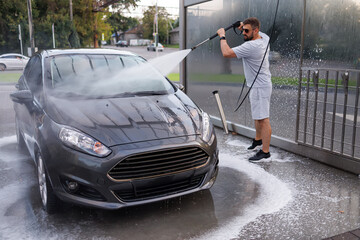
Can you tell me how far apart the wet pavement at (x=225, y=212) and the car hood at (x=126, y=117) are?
785mm

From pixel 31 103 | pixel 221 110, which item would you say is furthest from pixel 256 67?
pixel 31 103

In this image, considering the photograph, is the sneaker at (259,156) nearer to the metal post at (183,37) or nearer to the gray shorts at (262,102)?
the gray shorts at (262,102)

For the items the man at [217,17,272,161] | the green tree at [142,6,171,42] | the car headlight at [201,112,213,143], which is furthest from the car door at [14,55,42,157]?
the green tree at [142,6,171,42]

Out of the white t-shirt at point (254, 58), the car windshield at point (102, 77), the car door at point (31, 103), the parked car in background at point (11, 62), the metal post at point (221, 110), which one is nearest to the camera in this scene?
the car door at point (31, 103)

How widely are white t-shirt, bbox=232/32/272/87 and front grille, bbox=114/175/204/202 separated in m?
2.05

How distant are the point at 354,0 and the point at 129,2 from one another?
54844 millimetres

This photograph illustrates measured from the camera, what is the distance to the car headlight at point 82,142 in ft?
9.69

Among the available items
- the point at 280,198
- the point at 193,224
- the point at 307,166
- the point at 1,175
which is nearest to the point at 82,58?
the point at 1,175

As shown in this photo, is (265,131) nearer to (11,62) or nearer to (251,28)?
(251,28)

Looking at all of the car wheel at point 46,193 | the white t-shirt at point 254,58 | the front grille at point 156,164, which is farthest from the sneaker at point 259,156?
the car wheel at point 46,193

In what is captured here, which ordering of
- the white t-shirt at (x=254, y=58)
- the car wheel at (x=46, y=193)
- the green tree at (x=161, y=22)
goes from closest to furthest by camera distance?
the car wheel at (x=46, y=193) → the white t-shirt at (x=254, y=58) → the green tree at (x=161, y=22)

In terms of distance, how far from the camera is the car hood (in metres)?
3.09

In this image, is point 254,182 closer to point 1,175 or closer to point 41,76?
point 41,76

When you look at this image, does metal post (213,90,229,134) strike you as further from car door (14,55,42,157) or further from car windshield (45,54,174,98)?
car door (14,55,42,157)
